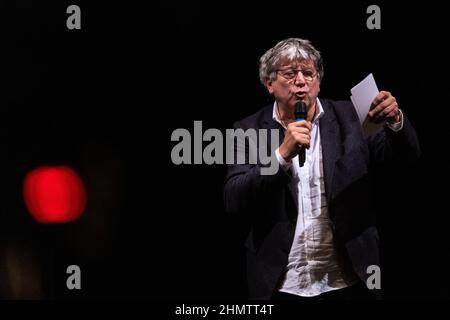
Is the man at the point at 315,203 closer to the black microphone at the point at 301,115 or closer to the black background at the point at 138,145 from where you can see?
the black microphone at the point at 301,115

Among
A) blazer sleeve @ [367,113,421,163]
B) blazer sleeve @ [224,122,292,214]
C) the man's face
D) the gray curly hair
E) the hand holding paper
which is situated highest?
the gray curly hair

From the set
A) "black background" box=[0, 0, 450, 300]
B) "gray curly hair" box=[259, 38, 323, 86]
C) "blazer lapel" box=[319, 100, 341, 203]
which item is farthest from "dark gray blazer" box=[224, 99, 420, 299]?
"black background" box=[0, 0, 450, 300]

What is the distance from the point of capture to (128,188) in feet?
→ 9.43

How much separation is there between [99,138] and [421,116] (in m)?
1.34

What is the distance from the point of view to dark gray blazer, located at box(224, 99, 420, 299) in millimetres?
2160

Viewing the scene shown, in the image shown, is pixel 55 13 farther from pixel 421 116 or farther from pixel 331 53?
pixel 421 116

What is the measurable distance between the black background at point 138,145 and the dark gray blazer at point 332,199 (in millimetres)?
541

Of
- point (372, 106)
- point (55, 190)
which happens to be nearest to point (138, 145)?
point (55, 190)

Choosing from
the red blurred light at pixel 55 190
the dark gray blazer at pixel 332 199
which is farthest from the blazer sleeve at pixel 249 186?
the red blurred light at pixel 55 190

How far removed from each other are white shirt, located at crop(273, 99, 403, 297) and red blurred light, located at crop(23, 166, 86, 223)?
3.55 feet

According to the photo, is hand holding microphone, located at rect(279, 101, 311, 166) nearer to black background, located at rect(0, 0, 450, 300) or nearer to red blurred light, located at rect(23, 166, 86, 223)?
black background, located at rect(0, 0, 450, 300)

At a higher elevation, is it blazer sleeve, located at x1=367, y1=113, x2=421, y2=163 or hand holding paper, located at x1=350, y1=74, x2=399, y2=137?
hand holding paper, located at x1=350, y1=74, x2=399, y2=137

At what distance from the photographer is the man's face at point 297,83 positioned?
2289 millimetres
